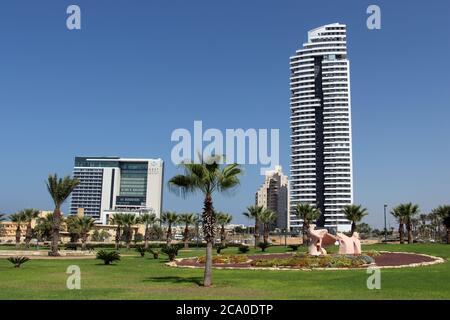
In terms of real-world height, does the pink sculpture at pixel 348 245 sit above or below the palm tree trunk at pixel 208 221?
below

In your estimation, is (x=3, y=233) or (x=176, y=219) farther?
(x=3, y=233)

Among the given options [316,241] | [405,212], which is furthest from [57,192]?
[405,212]

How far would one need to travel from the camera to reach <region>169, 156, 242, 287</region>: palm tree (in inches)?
882

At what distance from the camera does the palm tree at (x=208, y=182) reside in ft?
73.5

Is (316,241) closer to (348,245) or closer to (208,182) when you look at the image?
(348,245)

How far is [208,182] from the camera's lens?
74.4 feet

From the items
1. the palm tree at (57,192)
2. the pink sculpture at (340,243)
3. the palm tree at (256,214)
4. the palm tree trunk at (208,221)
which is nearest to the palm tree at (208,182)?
the palm tree trunk at (208,221)

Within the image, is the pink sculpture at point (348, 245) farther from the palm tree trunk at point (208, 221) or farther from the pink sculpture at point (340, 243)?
the palm tree trunk at point (208, 221)

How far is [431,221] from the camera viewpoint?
160 meters

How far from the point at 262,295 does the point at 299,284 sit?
4814 millimetres

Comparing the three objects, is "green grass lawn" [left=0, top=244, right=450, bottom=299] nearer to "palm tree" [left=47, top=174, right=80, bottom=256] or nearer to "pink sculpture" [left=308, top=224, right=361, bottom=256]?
"pink sculpture" [left=308, top=224, right=361, bottom=256]

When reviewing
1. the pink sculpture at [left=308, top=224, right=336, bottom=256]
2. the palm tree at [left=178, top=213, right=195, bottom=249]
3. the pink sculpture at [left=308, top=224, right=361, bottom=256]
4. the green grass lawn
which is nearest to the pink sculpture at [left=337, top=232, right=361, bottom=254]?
the pink sculpture at [left=308, top=224, right=361, bottom=256]
